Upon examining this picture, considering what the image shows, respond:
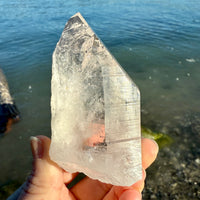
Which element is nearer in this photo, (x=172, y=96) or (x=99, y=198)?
(x=99, y=198)

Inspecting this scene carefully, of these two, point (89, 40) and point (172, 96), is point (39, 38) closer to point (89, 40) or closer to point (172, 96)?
point (172, 96)

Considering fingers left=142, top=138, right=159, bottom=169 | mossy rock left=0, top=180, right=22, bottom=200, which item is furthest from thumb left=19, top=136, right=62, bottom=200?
mossy rock left=0, top=180, right=22, bottom=200

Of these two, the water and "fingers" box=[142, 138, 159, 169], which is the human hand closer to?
"fingers" box=[142, 138, 159, 169]

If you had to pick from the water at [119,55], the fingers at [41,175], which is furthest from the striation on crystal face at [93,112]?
the water at [119,55]

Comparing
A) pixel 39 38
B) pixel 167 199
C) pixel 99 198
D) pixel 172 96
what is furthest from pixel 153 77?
pixel 39 38

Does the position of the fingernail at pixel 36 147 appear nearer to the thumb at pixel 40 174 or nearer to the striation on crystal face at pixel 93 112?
the thumb at pixel 40 174
